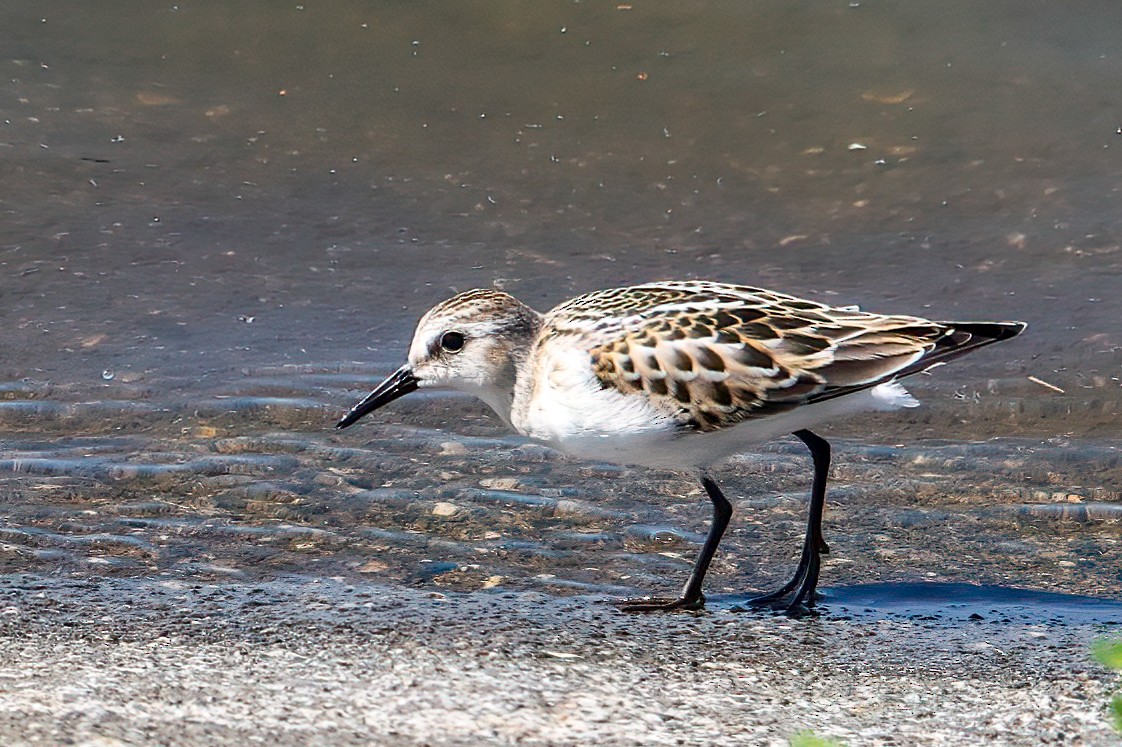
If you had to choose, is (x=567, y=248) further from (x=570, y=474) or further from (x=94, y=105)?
(x=94, y=105)

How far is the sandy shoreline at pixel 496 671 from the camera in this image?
4211 millimetres

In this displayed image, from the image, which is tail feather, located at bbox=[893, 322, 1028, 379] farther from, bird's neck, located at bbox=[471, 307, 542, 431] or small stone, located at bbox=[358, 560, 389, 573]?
small stone, located at bbox=[358, 560, 389, 573]

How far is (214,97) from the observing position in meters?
11.4

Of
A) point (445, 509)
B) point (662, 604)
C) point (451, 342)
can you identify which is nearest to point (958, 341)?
point (662, 604)

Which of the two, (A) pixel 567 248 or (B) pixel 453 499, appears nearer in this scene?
(B) pixel 453 499

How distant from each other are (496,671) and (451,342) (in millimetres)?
1669

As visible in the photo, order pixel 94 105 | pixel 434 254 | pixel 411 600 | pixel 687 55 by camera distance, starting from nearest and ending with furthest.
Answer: pixel 411 600 < pixel 434 254 < pixel 94 105 < pixel 687 55

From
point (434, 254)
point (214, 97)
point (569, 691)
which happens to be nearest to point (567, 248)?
point (434, 254)

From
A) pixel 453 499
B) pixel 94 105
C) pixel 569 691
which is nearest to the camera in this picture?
pixel 569 691

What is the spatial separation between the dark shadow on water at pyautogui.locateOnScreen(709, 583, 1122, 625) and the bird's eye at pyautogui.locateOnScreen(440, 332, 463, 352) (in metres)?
1.38

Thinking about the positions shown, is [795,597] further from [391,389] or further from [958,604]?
[391,389]

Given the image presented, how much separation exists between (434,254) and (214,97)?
2.72 m

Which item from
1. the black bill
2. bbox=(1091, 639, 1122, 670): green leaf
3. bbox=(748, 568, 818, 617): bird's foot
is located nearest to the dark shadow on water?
bbox=(748, 568, 818, 617): bird's foot

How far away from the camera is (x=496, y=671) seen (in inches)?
186
